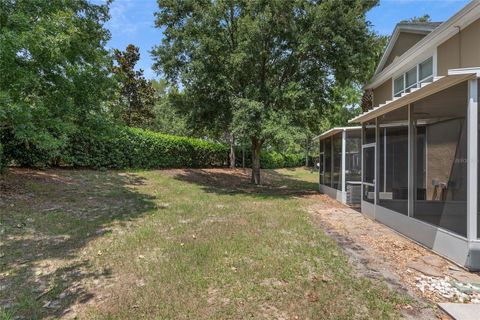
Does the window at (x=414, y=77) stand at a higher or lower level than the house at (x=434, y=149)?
higher

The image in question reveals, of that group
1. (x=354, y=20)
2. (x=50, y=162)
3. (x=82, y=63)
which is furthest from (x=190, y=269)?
(x=354, y=20)

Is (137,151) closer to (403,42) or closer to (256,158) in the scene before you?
(256,158)

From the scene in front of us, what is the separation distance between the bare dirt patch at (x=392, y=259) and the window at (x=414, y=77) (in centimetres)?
498

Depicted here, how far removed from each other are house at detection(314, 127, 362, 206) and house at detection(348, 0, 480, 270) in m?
1.59

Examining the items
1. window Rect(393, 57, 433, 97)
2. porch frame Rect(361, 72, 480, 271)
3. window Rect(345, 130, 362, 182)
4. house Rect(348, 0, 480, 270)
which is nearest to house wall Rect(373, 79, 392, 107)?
window Rect(393, 57, 433, 97)

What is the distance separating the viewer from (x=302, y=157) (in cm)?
3738

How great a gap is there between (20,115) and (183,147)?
39.6 ft

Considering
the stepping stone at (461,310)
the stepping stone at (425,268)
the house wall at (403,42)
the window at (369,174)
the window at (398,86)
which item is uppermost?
the house wall at (403,42)

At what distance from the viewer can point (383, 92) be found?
13.1 meters

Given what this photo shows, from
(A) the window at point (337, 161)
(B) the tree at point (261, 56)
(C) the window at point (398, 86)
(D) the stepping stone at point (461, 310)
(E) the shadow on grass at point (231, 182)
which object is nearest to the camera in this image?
(D) the stepping stone at point (461, 310)

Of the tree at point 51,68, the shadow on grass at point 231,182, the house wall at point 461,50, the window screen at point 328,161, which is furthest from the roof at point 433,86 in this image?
the shadow on grass at point 231,182

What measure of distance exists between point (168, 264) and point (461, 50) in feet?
28.5

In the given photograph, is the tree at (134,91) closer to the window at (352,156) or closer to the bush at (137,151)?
the bush at (137,151)

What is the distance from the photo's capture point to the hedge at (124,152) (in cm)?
1113
